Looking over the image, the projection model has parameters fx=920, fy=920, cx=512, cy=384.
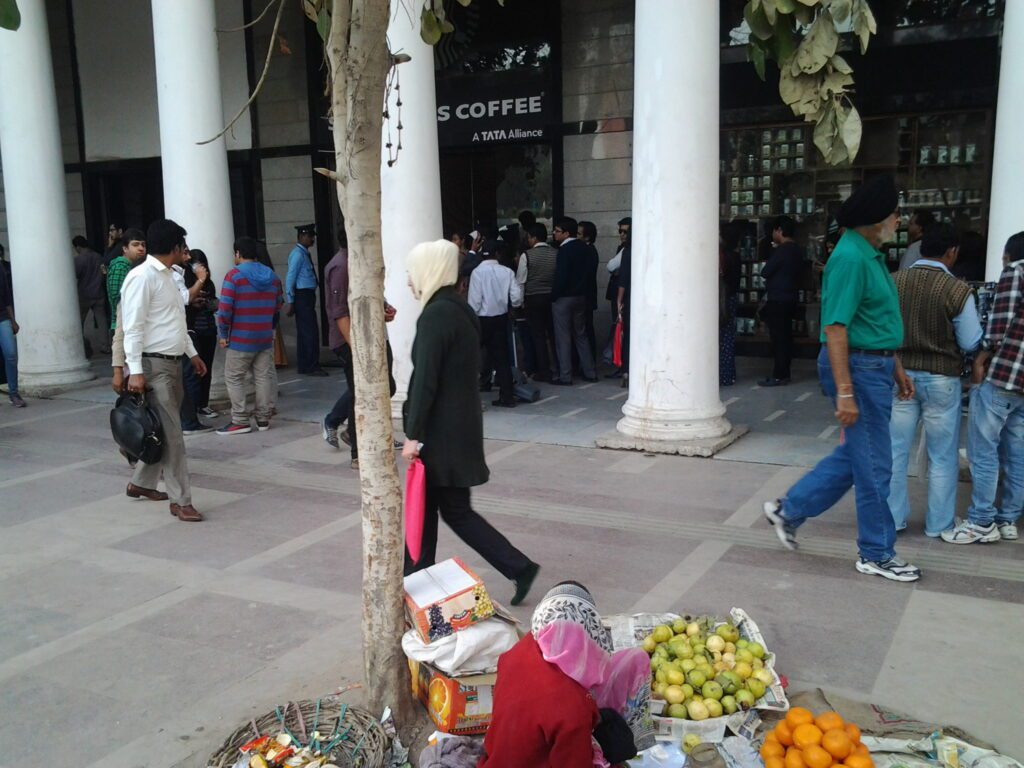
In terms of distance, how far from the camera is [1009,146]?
6.55 metres

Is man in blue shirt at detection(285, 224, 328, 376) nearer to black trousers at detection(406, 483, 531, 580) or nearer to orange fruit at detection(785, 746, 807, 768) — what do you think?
black trousers at detection(406, 483, 531, 580)

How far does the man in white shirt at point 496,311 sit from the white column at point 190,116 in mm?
2771

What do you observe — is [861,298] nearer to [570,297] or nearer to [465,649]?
[465,649]

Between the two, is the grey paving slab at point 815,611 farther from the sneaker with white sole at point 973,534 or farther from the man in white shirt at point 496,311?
the man in white shirt at point 496,311

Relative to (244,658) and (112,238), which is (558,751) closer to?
(244,658)

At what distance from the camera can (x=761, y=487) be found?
6656 mm

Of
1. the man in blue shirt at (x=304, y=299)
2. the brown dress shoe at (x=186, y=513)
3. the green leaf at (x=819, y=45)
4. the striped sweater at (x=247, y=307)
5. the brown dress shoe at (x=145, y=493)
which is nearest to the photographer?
the green leaf at (x=819, y=45)

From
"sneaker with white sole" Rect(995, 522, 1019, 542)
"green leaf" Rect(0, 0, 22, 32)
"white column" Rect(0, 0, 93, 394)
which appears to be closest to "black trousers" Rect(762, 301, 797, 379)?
"sneaker with white sole" Rect(995, 522, 1019, 542)

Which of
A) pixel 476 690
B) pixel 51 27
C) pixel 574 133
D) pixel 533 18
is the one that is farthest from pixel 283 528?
pixel 51 27

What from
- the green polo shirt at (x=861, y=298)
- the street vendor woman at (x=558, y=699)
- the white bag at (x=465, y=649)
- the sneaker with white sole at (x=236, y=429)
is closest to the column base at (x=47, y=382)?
the sneaker with white sole at (x=236, y=429)

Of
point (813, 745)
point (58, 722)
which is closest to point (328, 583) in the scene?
point (58, 722)

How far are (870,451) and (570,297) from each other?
637cm

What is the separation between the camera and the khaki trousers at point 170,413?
6195mm

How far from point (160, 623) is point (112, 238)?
10.1 m
